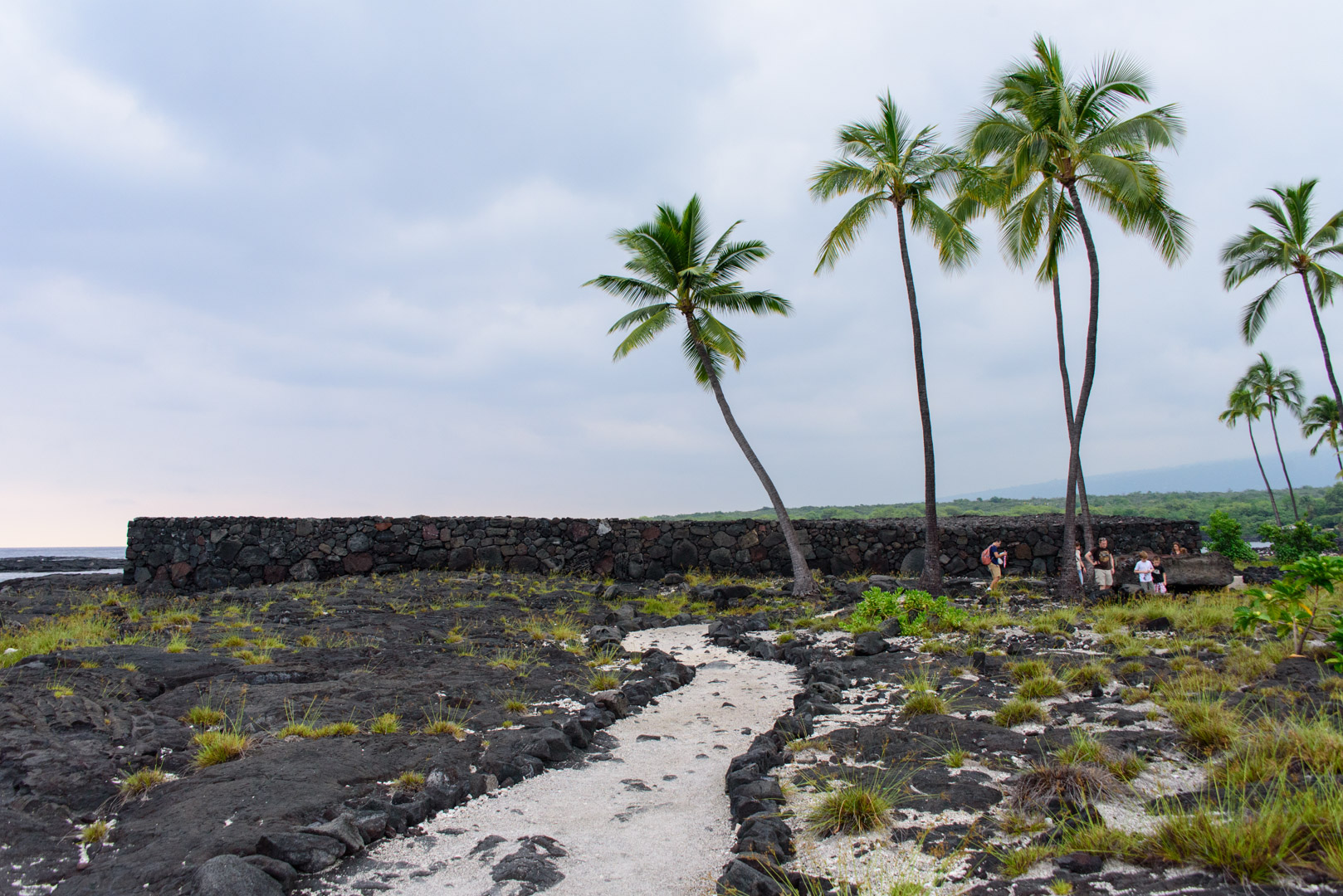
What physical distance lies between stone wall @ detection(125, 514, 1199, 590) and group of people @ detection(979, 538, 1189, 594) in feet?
5.53

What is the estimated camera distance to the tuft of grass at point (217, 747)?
5398 millimetres

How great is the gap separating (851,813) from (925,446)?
45.3 feet

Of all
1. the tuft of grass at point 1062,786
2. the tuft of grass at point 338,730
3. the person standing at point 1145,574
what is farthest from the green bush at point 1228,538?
the tuft of grass at point 338,730

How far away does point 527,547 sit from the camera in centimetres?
2119

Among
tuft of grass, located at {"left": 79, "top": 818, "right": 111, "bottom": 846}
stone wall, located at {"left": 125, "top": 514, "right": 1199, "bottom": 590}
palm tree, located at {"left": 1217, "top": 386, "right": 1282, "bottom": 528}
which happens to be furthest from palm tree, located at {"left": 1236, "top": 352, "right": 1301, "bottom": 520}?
tuft of grass, located at {"left": 79, "top": 818, "right": 111, "bottom": 846}

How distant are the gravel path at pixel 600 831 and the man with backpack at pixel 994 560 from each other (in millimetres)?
14091

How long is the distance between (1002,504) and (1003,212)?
172ft

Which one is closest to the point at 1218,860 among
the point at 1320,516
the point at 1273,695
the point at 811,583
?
the point at 1273,695

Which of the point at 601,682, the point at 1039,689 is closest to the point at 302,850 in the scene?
the point at 601,682

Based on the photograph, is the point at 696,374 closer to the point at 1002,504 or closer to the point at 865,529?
the point at 865,529

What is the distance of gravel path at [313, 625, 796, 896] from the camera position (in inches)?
164

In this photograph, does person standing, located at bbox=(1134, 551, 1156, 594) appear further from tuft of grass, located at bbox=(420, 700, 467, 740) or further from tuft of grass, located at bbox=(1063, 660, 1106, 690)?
tuft of grass, located at bbox=(420, 700, 467, 740)

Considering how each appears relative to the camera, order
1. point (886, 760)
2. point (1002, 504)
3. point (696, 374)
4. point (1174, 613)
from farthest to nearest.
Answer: point (1002, 504) → point (696, 374) → point (1174, 613) → point (886, 760)

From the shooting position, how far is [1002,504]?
65.7 meters
